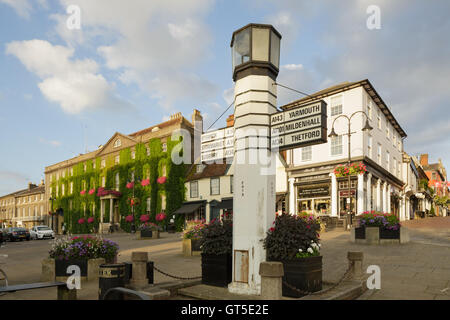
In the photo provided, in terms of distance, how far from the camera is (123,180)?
141ft

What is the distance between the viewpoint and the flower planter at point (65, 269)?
9172 millimetres

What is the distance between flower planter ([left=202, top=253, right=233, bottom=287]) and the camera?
6.98 meters

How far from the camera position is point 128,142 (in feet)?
143

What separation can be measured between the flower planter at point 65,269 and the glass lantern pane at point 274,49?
22.1ft

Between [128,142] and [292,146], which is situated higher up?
[128,142]

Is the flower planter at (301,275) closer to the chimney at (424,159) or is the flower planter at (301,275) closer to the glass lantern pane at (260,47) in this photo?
the glass lantern pane at (260,47)

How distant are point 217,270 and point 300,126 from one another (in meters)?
3.29

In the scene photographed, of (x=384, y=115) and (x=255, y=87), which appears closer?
(x=255, y=87)

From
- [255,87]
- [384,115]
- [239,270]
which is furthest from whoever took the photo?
[384,115]

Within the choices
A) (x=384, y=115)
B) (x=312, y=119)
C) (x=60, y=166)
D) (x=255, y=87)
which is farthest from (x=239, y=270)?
(x=60, y=166)

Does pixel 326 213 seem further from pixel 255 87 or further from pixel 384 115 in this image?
pixel 255 87

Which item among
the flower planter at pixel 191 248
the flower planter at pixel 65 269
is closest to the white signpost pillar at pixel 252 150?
the flower planter at pixel 65 269

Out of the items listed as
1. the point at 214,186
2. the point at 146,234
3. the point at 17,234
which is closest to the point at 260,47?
the point at 146,234
